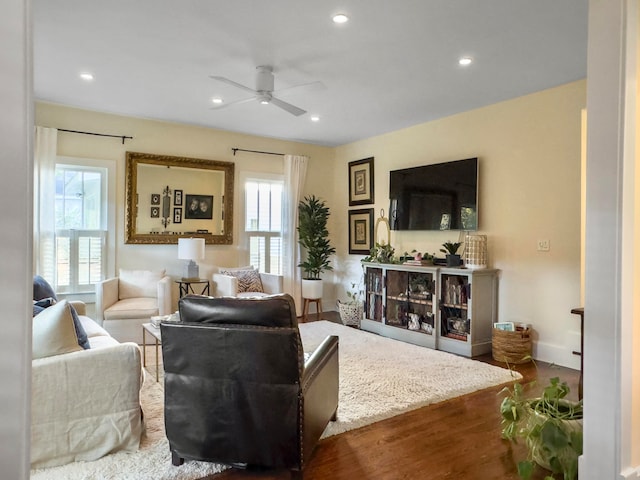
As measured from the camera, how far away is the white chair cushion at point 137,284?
514 centimetres

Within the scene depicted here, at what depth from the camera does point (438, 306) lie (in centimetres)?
487

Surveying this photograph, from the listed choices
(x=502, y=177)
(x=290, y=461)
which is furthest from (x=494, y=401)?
(x=502, y=177)

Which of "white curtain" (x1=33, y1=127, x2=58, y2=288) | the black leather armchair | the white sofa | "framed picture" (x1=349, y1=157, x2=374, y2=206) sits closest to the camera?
the black leather armchair

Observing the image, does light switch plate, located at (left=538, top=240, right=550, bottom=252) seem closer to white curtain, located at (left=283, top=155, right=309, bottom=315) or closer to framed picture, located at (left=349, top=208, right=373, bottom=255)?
framed picture, located at (left=349, top=208, right=373, bottom=255)

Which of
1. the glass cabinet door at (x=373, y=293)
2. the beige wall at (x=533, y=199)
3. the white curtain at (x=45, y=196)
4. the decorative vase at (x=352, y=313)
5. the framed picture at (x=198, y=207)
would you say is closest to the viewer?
the beige wall at (x=533, y=199)

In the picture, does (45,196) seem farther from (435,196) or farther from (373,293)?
(435,196)

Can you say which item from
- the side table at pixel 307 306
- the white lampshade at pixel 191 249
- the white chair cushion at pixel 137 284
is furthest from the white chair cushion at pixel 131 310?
the side table at pixel 307 306

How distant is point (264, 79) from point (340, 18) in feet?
3.46

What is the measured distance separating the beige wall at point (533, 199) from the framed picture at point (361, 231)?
1368 millimetres

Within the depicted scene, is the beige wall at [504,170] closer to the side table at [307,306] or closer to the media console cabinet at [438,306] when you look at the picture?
the media console cabinet at [438,306]

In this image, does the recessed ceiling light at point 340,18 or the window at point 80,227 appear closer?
the recessed ceiling light at point 340,18

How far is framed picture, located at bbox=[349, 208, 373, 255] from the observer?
6594 mm

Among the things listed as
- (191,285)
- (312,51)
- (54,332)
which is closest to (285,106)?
(312,51)

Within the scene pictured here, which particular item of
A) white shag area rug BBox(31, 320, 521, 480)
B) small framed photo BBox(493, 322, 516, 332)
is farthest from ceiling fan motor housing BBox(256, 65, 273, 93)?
small framed photo BBox(493, 322, 516, 332)
